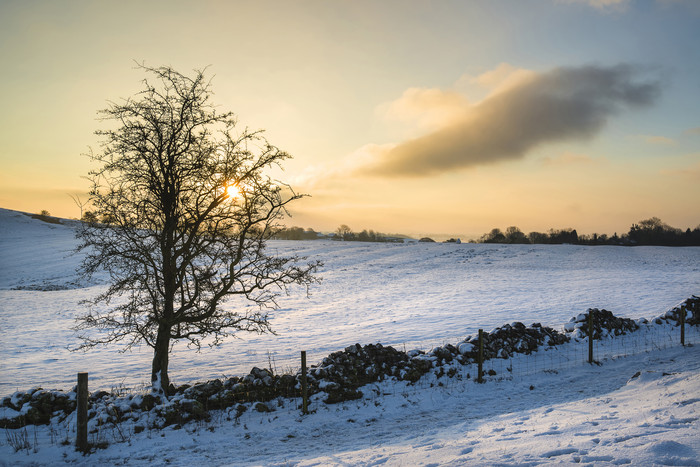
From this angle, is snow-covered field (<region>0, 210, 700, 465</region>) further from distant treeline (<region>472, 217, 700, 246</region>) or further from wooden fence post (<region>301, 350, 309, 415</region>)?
distant treeline (<region>472, 217, 700, 246</region>)

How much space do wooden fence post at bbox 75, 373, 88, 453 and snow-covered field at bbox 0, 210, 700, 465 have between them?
31 centimetres

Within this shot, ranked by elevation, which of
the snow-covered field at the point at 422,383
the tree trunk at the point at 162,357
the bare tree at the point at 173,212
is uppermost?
the bare tree at the point at 173,212

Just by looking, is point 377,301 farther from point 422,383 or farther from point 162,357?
point 162,357

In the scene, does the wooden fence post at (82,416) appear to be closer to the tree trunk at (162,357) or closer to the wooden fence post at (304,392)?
the tree trunk at (162,357)

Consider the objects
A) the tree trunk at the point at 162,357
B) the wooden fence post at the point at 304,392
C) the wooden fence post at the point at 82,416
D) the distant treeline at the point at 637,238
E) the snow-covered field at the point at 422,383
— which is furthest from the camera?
the distant treeline at the point at 637,238

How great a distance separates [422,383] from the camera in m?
12.4

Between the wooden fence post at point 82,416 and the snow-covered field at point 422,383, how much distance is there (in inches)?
12.0

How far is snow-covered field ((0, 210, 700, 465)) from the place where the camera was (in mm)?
7254

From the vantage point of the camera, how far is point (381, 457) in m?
7.39

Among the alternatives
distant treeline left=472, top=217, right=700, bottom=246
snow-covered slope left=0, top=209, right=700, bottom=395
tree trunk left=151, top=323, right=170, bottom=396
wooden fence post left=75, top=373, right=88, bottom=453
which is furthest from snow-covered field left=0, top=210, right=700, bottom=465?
distant treeline left=472, top=217, right=700, bottom=246

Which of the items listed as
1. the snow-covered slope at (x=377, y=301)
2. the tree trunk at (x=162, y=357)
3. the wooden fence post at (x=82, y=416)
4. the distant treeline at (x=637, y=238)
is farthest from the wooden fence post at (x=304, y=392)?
the distant treeline at (x=637, y=238)

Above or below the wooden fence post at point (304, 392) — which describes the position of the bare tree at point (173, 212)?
above

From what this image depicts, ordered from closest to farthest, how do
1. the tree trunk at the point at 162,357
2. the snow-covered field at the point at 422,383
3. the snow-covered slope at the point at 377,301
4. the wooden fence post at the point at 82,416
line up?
1. the snow-covered field at the point at 422,383
2. the wooden fence post at the point at 82,416
3. the tree trunk at the point at 162,357
4. the snow-covered slope at the point at 377,301

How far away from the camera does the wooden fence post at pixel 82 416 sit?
886 centimetres
